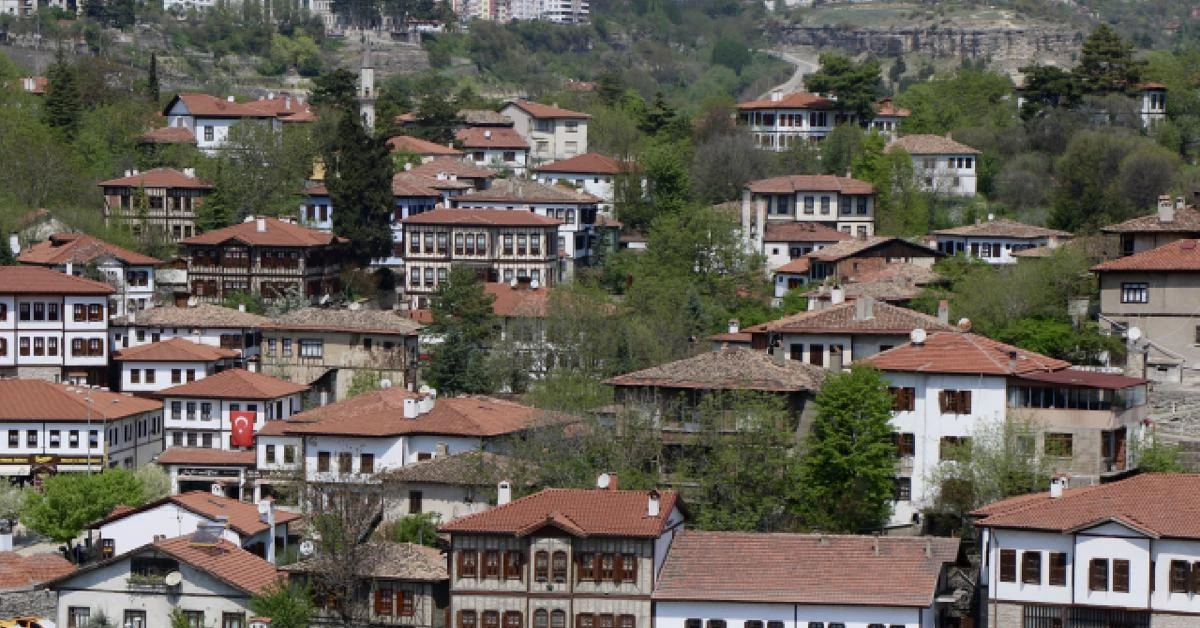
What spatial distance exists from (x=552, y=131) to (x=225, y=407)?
4266 centimetres

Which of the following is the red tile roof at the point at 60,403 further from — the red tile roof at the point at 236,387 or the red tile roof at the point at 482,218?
the red tile roof at the point at 482,218

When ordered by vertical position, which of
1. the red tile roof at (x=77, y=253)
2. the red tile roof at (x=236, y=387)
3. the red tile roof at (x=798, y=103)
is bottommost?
the red tile roof at (x=236, y=387)

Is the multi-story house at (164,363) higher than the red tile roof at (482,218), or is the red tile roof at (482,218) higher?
the red tile roof at (482,218)

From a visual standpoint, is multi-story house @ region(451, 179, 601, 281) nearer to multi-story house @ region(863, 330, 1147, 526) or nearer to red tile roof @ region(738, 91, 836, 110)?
red tile roof @ region(738, 91, 836, 110)

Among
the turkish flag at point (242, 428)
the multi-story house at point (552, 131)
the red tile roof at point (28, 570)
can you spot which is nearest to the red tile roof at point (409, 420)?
the turkish flag at point (242, 428)

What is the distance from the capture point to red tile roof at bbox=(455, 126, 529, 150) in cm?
10681

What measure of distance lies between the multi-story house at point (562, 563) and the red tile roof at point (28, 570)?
9532 mm

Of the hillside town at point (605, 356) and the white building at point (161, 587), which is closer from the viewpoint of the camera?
the hillside town at point (605, 356)

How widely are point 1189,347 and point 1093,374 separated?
8991mm

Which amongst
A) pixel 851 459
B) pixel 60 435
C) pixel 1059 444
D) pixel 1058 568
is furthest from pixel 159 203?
pixel 1058 568

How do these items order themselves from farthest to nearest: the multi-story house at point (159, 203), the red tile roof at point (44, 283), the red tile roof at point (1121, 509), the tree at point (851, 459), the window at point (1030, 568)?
the multi-story house at point (159, 203) < the red tile roof at point (44, 283) < the tree at point (851, 459) < the window at point (1030, 568) < the red tile roof at point (1121, 509)

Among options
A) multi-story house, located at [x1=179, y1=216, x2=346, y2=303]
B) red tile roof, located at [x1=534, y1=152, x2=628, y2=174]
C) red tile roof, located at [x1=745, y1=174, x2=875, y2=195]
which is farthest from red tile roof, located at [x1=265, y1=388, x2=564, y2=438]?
red tile roof, located at [x1=534, y1=152, x2=628, y2=174]

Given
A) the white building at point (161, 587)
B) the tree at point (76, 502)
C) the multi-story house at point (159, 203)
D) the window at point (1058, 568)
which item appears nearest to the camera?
the window at point (1058, 568)

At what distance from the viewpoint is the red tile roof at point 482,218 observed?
279 feet
